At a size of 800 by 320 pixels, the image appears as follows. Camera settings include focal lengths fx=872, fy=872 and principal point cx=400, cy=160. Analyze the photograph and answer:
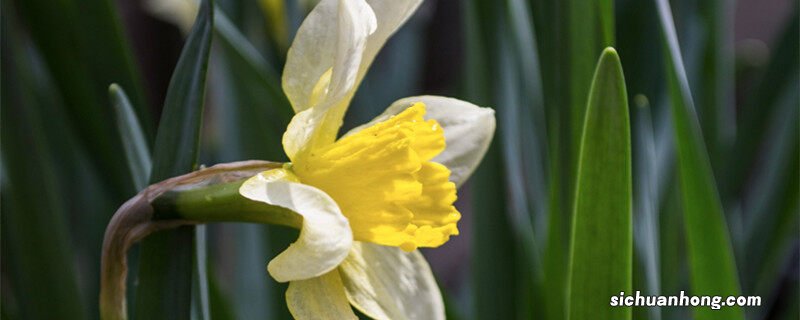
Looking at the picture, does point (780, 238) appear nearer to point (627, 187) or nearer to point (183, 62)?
point (627, 187)

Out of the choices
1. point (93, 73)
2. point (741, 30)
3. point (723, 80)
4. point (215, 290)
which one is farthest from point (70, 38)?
point (741, 30)

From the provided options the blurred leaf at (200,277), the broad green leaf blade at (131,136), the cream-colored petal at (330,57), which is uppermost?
the cream-colored petal at (330,57)

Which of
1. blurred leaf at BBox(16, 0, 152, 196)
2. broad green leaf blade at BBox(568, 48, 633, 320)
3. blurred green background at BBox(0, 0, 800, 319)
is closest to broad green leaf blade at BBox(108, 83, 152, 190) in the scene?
blurred green background at BBox(0, 0, 800, 319)

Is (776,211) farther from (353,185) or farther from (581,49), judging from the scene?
(353,185)

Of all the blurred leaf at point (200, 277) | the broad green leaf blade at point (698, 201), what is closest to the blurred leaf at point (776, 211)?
the broad green leaf blade at point (698, 201)

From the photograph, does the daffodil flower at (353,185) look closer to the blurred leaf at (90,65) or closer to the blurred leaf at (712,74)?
the blurred leaf at (90,65)

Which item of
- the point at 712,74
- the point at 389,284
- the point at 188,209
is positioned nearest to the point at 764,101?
the point at 712,74
